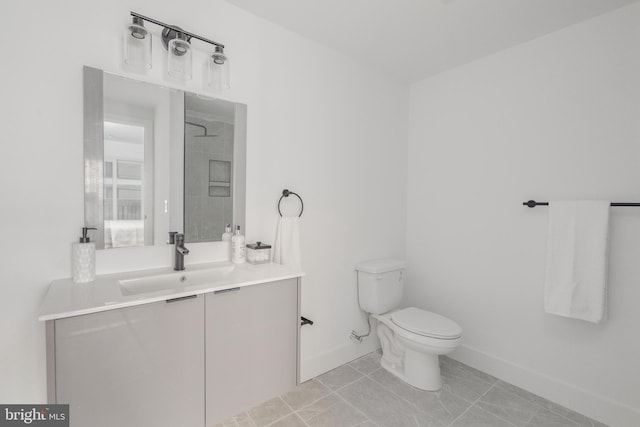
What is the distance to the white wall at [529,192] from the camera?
1.76 m

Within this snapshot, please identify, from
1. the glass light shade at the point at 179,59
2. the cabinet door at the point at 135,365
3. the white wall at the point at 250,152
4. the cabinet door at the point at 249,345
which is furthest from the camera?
the glass light shade at the point at 179,59

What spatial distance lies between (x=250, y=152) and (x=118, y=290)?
3.41 feet

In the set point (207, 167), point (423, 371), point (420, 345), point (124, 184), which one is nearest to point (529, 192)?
point (420, 345)

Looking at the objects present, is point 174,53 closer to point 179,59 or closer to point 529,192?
point 179,59

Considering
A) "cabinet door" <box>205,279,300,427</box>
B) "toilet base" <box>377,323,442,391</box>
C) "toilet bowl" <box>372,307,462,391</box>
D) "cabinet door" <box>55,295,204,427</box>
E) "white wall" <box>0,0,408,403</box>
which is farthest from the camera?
"toilet base" <box>377,323,442,391</box>

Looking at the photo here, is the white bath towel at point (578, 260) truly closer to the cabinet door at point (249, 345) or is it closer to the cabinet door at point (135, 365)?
the cabinet door at point (249, 345)

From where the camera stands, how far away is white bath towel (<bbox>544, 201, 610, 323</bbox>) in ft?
5.74

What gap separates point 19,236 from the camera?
4.13 feet

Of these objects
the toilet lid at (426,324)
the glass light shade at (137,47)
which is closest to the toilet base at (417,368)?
the toilet lid at (426,324)

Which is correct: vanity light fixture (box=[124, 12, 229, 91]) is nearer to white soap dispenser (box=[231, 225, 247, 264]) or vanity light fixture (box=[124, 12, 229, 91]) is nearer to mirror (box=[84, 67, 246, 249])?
mirror (box=[84, 67, 246, 249])

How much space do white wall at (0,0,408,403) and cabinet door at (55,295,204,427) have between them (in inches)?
17.4

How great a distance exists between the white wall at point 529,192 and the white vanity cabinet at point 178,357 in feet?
5.17

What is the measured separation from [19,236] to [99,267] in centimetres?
32

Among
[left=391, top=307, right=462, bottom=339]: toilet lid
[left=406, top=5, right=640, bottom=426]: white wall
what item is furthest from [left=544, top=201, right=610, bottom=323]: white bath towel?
[left=391, top=307, right=462, bottom=339]: toilet lid
